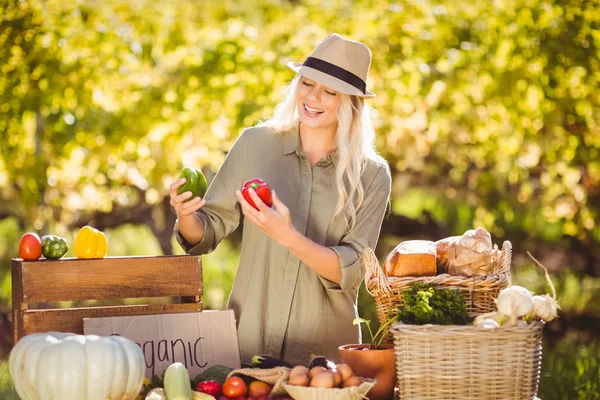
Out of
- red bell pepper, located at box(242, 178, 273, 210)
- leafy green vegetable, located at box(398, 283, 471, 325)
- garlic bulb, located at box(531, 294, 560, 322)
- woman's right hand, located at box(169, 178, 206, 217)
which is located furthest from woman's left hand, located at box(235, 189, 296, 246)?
garlic bulb, located at box(531, 294, 560, 322)

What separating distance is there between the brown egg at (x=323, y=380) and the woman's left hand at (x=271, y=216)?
1.93 feet

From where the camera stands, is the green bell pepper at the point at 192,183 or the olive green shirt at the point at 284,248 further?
the olive green shirt at the point at 284,248

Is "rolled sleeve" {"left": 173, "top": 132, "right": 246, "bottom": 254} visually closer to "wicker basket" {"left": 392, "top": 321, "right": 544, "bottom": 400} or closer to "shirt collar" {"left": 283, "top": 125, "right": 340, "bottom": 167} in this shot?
"shirt collar" {"left": 283, "top": 125, "right": 340, "bottom": 167}

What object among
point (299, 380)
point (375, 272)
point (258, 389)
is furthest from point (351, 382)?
point (375, 272)

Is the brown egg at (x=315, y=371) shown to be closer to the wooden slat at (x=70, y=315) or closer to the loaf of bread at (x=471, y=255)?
the loaf of bread at (x=471, y=255)

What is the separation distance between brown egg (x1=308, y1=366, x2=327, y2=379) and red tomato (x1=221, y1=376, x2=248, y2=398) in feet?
0.72

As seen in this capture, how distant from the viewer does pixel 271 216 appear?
2760 mm

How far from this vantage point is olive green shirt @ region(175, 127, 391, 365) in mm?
3248

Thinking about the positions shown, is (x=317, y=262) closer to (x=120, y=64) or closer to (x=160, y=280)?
(x=160, y=280)

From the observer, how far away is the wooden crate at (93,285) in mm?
2801

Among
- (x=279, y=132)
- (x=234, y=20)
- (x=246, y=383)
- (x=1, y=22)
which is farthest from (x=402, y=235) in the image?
(x=246, y=383)

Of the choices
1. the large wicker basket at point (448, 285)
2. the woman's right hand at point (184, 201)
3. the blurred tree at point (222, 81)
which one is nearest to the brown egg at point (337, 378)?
the large wicker basket at point (448, 285)

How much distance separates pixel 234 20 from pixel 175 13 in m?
0.48

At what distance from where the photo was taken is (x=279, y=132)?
3.41 m
